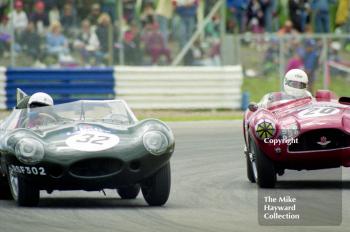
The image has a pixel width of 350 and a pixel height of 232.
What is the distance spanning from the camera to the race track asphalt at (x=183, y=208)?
351 inches

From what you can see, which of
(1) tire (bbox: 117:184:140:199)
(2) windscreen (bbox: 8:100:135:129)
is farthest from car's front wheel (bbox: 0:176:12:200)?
(1) tire (bbox: 117:184:140:199)

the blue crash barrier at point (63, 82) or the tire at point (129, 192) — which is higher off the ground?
the tire at point (129, 192)

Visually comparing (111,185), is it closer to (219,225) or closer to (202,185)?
(219,225)

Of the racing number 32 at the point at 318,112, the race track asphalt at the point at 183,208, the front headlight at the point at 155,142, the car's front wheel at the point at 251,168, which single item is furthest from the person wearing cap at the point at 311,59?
the front headlight at the point at 155,142

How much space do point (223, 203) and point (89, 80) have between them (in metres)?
13.0

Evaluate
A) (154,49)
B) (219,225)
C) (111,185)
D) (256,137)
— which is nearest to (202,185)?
(256,137)

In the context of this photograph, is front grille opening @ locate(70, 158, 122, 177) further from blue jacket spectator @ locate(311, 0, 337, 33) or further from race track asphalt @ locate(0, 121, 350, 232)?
blue jacket spectator @ locate(311, 0, 337, 33)

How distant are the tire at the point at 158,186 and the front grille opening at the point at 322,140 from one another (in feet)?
5.84

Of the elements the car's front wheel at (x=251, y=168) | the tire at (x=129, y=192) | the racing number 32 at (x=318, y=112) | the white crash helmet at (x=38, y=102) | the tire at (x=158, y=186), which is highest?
the white crash helmet at (x=38, y=102)

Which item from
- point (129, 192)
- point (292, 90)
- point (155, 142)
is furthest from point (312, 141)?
point (155, 142)

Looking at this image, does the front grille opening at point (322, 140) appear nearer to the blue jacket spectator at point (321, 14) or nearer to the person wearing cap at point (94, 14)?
the person wearing cap at point (94, 14)

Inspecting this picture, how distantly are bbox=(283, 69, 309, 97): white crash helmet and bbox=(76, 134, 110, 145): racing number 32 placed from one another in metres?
3.49

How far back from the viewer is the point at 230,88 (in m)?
23.7

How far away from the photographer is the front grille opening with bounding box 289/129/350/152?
11.6 m
